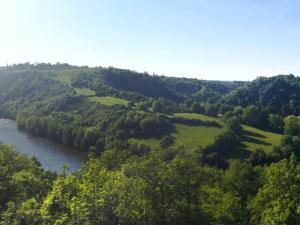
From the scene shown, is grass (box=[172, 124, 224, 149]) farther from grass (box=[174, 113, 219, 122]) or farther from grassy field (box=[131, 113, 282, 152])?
grass (box=[174, 113, 219, 122])

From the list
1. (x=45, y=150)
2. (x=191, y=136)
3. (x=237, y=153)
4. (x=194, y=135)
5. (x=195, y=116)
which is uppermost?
(x=195, y=116)

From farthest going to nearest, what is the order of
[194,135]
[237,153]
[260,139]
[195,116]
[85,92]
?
[85,92] < [195,116] < [194,135] < [260,139] < [237,153]

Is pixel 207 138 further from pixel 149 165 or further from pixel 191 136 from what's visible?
pixel 149 165

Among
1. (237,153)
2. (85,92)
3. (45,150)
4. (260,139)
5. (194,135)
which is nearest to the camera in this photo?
(237,153)

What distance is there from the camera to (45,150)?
121312mm

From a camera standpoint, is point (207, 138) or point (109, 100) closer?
point (207, 138)

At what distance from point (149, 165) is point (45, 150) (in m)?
89.8

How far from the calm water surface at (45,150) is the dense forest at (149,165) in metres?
4.10

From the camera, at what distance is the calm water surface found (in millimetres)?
105644

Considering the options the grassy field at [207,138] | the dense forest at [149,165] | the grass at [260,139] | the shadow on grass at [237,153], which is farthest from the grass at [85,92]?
the shadow on grass at [237,153]

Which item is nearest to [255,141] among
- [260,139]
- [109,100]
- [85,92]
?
[260,139]

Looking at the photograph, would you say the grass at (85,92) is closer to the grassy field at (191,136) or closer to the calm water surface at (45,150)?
the calm water surface at (45,150)

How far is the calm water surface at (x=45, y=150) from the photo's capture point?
4159 inches

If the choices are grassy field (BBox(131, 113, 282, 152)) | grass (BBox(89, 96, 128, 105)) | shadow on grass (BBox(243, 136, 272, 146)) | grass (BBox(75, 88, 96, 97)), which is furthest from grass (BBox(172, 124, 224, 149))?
grass (BBox(75, 88, 96, 97))
